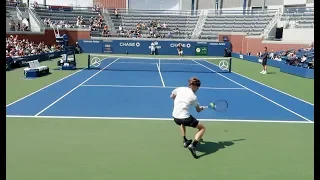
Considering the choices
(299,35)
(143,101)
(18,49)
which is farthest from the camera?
(299,35)

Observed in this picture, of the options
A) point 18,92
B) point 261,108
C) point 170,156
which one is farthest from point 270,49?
point 170,156

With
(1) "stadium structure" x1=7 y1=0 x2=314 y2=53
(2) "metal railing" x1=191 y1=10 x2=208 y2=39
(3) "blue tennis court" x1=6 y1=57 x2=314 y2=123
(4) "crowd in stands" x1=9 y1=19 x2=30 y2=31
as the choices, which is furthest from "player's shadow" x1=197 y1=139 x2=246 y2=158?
(2) "metal railing" x1=191 y1=10 x2=208 y2=39

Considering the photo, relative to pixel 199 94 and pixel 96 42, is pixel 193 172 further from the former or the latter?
pixel 96 42

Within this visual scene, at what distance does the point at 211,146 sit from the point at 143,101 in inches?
231

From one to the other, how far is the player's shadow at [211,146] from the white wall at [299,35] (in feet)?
103

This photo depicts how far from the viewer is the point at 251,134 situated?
30.4 ft

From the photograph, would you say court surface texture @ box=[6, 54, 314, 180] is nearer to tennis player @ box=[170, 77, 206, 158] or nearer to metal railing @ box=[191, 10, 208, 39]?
tennis player @ box=[170, 77, 206, 158]

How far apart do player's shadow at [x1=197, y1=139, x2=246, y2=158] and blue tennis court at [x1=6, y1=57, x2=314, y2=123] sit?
2619 millimetres

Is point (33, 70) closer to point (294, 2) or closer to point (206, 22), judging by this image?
point (206, 22)

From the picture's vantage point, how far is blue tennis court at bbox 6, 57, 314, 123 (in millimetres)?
11250

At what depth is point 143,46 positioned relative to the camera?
43969 millimetres

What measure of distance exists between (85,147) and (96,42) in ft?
121

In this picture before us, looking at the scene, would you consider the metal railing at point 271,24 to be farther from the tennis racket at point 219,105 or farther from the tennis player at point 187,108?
the tennis player at point 187,108

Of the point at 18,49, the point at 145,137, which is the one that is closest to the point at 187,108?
the point at 145,137
